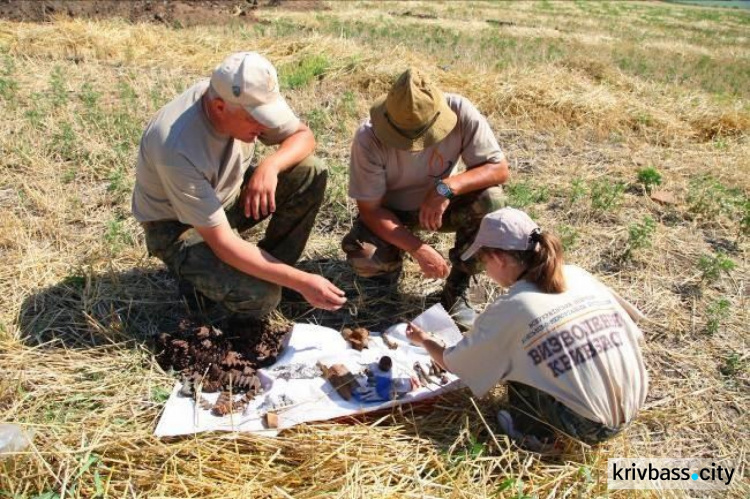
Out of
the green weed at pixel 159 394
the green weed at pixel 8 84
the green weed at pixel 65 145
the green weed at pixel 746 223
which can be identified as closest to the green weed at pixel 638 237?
the green weed at pixel 746 223

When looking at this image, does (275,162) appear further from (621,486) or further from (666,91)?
(666,91)

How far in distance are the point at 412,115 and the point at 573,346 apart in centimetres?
145

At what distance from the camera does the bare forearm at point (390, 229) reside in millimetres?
3330

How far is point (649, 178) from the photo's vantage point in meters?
5.35

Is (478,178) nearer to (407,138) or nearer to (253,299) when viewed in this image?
(407,138)

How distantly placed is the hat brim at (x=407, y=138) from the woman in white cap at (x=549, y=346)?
81cm

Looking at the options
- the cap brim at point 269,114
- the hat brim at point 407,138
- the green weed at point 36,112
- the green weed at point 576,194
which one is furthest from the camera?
the green weed at point 36,112

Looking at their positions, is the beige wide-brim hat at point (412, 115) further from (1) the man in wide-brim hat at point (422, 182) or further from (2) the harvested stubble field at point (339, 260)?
(2) the harvested stubble field at point (339, 260)

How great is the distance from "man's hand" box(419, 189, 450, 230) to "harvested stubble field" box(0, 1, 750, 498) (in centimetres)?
61

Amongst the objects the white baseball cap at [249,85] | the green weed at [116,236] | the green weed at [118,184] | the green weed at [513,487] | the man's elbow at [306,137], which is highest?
the white baseball cap at [249,85]

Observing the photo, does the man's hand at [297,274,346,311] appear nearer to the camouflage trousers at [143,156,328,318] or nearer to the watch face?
the camouflage trousers at [143,156,328,318]

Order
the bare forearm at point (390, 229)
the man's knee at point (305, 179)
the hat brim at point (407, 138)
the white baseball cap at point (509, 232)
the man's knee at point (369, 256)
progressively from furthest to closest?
the man's knee at point (369, 256)
the man's knee at point (305, 179)
the bare forearm at point (390, 229)
the hat brim at point (407, 138)
the white baseball cap at point (509, 232)

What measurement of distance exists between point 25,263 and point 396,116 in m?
2.54

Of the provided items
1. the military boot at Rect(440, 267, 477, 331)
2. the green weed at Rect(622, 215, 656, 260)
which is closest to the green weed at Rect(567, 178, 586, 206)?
the green weed at Rect(622, 215, 656, 260)
